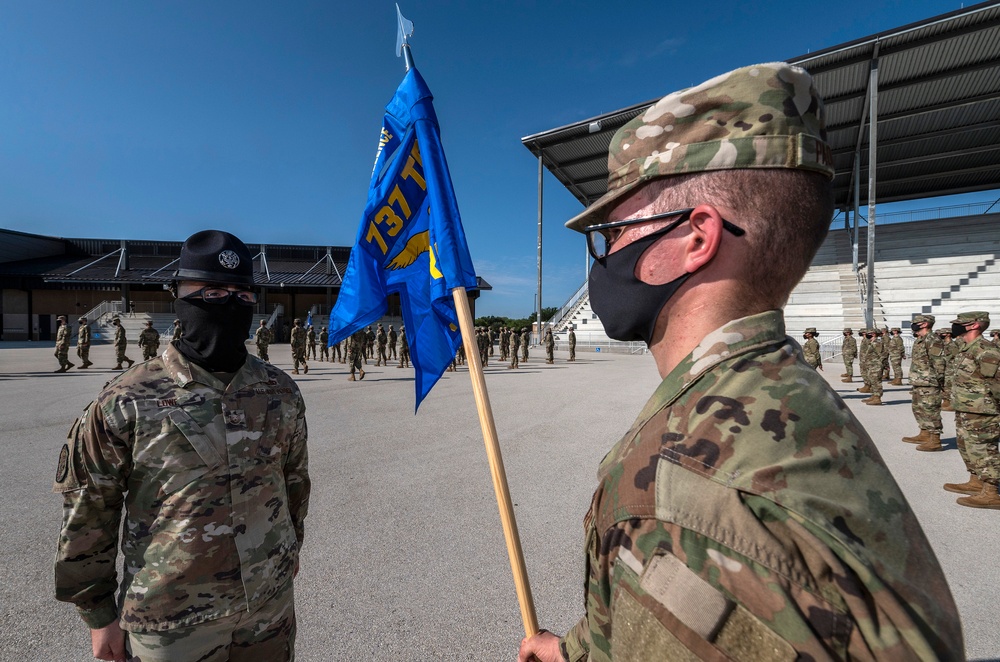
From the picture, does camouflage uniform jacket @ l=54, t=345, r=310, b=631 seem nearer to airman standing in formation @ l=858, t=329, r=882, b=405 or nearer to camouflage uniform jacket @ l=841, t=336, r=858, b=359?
airman standing in formation @ l=858, t=329, r=882, b=405

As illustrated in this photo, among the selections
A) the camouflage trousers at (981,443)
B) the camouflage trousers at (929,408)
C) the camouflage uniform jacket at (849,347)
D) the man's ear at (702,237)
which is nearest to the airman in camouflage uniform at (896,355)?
the camouflage uniform jacket at (849,347)

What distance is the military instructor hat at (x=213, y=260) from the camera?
190 centimetres

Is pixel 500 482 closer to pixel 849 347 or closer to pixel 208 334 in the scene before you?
pixel 208 334

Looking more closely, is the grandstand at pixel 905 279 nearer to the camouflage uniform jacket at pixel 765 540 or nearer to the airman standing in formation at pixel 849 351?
the airman standing in formation at pixel 849 351

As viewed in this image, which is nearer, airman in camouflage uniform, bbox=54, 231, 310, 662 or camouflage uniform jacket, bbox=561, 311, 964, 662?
camouflage uniform jacket, bbox=561, 311, 964, 662

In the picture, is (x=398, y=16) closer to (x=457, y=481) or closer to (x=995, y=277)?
(x=457, y=481)

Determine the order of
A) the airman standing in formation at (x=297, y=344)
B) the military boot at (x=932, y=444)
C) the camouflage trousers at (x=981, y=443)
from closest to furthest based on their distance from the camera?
the camouflage trousers at (x=981, y=443) → the military boot at (x=932, y=444) → the airman standing in formation at (x=297, y=344)

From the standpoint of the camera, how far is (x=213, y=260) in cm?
193

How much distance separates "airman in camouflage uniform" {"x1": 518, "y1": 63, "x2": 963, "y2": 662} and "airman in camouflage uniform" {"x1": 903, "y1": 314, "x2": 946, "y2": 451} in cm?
838

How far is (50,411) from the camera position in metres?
8.58

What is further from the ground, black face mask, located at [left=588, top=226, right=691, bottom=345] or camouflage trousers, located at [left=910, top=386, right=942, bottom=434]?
black face mask, located at [left=588, top=226, right=691, bottom=345]

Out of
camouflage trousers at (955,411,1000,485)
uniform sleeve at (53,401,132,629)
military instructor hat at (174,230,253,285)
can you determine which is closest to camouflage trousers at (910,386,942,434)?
camouflage trousers at (955,411,1000,485)

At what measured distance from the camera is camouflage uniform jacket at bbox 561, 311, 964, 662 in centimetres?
69

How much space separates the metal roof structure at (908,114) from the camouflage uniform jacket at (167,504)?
2253 centimetres
